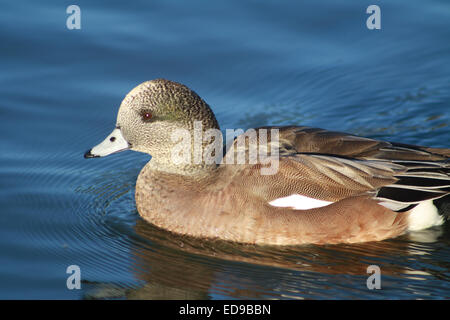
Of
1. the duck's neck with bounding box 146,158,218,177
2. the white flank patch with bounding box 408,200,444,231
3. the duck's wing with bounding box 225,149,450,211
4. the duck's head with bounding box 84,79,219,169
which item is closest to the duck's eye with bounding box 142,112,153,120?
the duck's head with bounding box 84,79,219,169

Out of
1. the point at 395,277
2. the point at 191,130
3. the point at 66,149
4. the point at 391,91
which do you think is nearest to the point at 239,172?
the point at 191,130

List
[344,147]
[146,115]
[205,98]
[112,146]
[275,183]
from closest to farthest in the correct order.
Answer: [275,183] < [146,115] < [112,146] < [344,147] < [205,98]

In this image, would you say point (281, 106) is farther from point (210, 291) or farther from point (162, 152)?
point (210, 291)

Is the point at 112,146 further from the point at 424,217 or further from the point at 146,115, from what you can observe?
the point at 424,217

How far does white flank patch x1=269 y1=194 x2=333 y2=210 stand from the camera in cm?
601

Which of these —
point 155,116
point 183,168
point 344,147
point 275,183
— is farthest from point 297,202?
point 155,116

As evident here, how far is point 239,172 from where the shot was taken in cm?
610

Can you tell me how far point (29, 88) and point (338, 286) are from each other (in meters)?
4.54

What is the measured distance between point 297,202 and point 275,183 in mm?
237

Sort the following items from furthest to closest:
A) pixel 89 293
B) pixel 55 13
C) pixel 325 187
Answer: pixel 55 13 < pixel 325 187 < pixel 89 293

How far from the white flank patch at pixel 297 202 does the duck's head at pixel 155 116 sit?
866mm

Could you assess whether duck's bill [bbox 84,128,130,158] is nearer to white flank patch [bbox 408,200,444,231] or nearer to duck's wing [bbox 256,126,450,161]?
duck's wing [bbox 256,126,450,161]

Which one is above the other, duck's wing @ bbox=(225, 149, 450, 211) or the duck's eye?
the duck's eye

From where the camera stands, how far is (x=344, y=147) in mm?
6379
